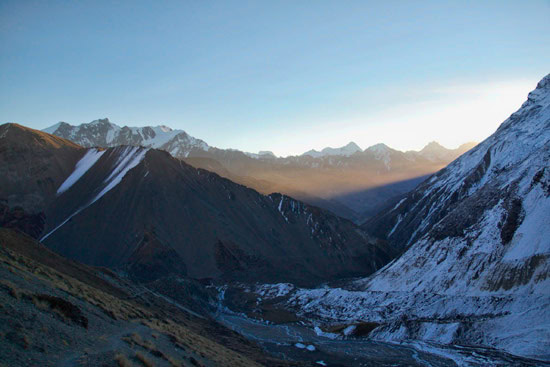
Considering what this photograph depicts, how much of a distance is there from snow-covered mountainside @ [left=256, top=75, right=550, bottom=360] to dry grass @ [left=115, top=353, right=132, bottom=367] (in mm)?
39275

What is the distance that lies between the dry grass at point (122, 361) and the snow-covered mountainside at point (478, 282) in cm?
3927

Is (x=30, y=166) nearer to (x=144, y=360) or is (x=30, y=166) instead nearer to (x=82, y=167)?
(x=82, y=167)

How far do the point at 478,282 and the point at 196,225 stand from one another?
70100 millimetres

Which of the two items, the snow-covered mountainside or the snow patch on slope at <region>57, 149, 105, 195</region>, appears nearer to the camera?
the snow-covered mountainside

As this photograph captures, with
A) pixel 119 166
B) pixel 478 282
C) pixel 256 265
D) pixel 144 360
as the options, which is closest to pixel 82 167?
pixel 119 166

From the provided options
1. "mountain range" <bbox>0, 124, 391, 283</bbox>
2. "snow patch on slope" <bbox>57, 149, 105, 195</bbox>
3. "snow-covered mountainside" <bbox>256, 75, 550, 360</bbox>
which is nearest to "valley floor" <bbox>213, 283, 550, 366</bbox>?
"snow-covered mountainside" <bbox>256, 75, 550, 360</bbox>

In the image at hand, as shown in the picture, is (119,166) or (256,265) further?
(119,166)

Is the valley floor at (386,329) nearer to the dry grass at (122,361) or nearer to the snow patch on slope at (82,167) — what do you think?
the dry grass at (122,361)

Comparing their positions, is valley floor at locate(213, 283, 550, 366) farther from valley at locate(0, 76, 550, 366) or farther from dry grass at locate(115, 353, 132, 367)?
dry grass at locate(115, 353, 132, 367)

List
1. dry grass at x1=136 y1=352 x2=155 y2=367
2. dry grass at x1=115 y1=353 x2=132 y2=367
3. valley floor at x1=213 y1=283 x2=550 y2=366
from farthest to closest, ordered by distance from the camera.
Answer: valley floor at x1=213 y1=283 x2=550 y2=366 → dry grass at x1=136 y1=352 x2=155 y2=367 → dry grass at x1=115 y1=353 x2=132 y2=367

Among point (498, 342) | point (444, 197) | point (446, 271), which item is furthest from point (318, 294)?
point (444, 197)

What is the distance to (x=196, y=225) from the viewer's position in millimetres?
111875

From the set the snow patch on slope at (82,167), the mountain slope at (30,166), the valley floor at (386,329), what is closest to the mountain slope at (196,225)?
the snow patch on slope at (82,167)

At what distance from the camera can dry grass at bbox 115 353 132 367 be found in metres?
15.9
